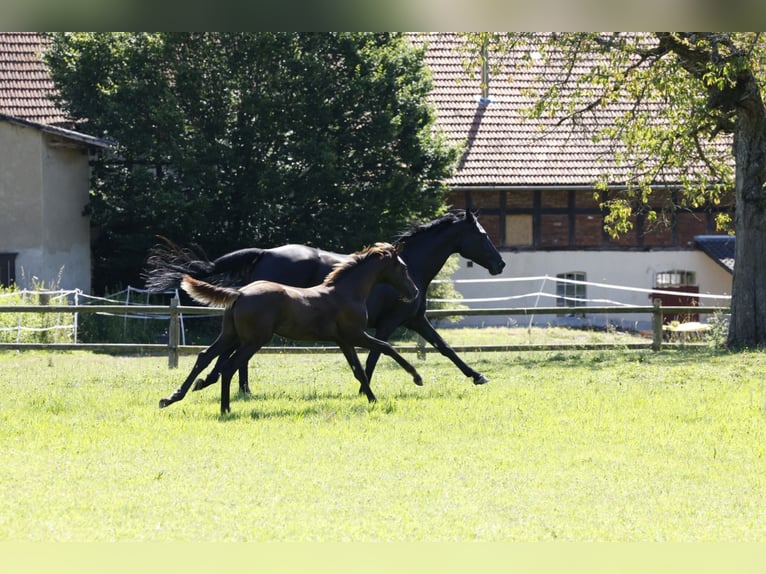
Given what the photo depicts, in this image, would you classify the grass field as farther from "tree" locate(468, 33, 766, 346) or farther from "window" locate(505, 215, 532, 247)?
"window" locate(505, 215, 532, 247)

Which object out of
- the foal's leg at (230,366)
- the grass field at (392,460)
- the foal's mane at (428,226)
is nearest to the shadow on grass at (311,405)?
the grass field at (392,460)

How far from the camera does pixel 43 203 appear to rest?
82.9 ft

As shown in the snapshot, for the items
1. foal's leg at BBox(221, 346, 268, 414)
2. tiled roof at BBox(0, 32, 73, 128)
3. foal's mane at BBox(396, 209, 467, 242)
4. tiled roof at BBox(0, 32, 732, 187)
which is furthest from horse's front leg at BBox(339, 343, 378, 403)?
tiled roof at BBox(0, 32, 73, 128)

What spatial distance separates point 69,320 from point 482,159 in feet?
47.0

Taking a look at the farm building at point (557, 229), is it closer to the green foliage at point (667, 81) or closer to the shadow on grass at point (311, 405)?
the green foliage at point (667, 81)

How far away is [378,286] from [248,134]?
13016mm

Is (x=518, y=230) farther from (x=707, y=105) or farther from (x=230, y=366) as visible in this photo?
(x=230, y=366)

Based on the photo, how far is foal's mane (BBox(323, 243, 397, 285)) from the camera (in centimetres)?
1146

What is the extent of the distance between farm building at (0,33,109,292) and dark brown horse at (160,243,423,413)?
564 inches

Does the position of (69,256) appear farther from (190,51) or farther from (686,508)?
(686,508)

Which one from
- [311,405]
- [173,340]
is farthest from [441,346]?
[173,340]

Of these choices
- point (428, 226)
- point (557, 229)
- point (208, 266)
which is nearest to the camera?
point (208, 266)

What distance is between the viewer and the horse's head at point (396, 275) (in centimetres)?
1186

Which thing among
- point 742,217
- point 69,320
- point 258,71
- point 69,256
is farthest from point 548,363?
point 69,256
